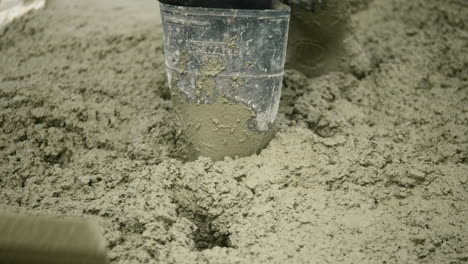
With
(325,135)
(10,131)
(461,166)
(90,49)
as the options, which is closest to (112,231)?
(10,131)

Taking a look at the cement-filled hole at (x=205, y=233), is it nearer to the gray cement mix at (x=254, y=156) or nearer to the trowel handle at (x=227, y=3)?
the gray cement mix at (x=254, y=156)

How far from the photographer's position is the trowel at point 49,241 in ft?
4.59

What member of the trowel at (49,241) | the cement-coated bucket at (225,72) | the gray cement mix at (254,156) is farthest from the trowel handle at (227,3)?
the trowel at (49,241)

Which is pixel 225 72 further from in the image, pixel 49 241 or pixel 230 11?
pixel 49 241

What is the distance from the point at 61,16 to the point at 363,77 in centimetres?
188

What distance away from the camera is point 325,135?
2.28 metres

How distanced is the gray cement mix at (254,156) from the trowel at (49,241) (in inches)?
4.6

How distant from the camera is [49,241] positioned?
1.43m

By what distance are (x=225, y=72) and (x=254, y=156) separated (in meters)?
0.41

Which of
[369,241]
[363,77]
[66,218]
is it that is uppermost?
[363,77]

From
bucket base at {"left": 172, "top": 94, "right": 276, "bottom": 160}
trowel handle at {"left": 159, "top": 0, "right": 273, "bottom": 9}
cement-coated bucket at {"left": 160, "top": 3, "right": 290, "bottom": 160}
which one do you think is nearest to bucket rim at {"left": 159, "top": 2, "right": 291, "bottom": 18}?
cement-coated bucket at {"left": 160, "top": 3, "right": 290, "bottom": 160}

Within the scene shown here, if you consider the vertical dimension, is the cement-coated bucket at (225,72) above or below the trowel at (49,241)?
above

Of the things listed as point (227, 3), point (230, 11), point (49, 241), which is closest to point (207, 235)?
point (49, 241)

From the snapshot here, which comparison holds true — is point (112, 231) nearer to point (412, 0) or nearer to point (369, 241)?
point (369, 241)
